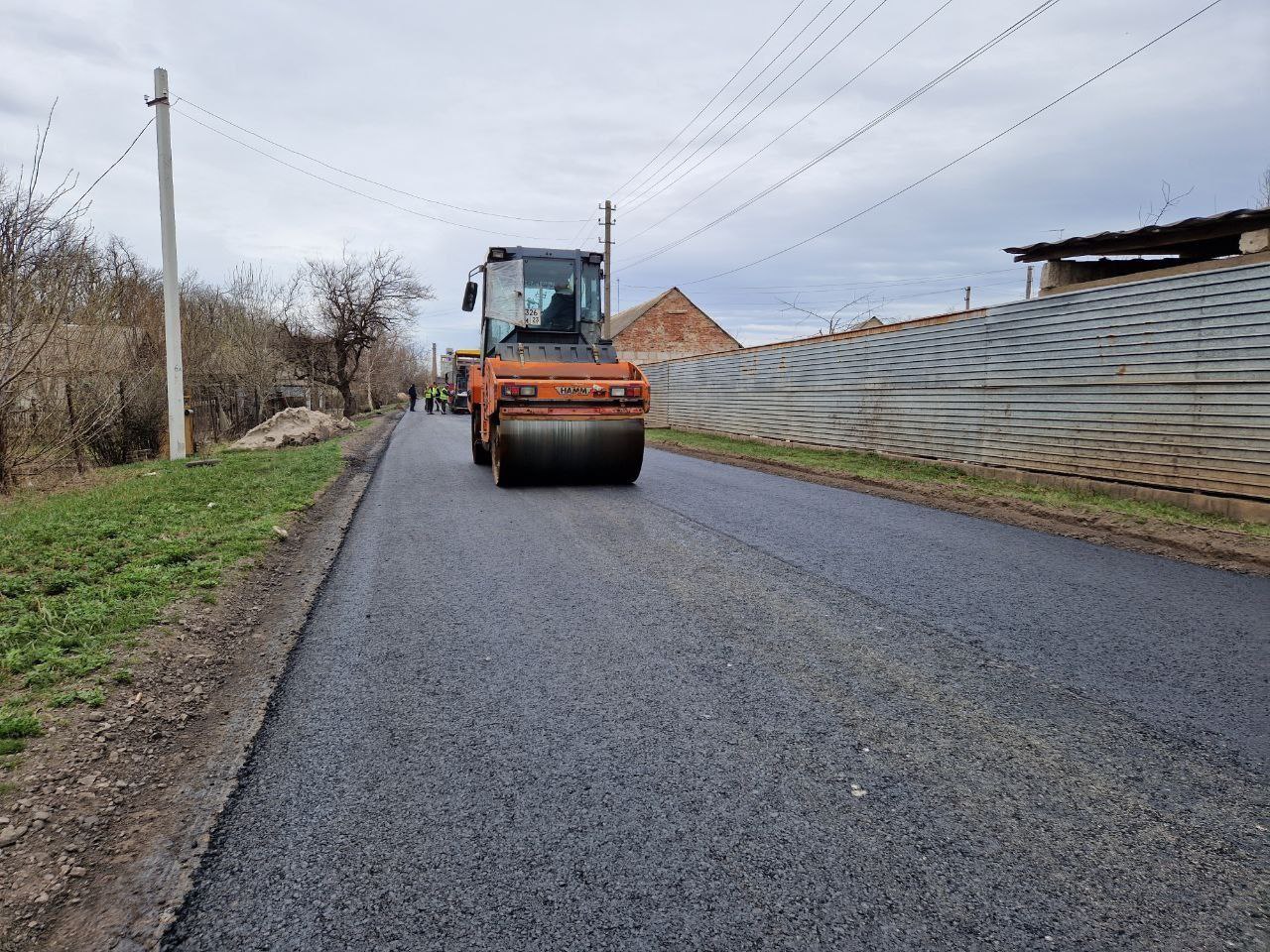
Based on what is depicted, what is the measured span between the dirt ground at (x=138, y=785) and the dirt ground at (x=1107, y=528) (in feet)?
22.1

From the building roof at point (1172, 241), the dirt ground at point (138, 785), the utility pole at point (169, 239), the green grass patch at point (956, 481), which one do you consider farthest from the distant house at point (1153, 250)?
the utility pole at point (169, 239)

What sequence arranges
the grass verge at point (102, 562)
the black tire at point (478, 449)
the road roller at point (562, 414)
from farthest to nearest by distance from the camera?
the black tire at point (478, 449) → the road roller at point (562, 414) → the grass verge at point (102, 562)

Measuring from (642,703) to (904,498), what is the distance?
23.3 feet

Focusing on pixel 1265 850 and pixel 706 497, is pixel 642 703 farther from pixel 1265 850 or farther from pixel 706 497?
pixel 706 497

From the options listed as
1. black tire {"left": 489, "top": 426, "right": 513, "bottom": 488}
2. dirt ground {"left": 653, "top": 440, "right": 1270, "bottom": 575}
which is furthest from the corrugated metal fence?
black tire {"left": 489, "top": 426, "right": 513, "bottom": 488}

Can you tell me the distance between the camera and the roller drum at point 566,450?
9406 millimetres

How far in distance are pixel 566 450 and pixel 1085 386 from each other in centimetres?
664

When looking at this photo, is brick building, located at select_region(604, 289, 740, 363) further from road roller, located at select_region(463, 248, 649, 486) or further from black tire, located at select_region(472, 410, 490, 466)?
road roller, located at select_region(463, 248, 649, 486)

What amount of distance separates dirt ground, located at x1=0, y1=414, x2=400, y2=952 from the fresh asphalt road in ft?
0.40

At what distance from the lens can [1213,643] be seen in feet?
12.8

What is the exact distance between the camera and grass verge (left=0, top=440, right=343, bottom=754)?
3293mm

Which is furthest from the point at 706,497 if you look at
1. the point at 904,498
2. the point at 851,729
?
the point at 851,729

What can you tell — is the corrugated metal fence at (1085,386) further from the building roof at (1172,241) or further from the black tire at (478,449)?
the black tire at (478,449)

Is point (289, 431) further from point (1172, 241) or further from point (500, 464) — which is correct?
point (1172, 241)
